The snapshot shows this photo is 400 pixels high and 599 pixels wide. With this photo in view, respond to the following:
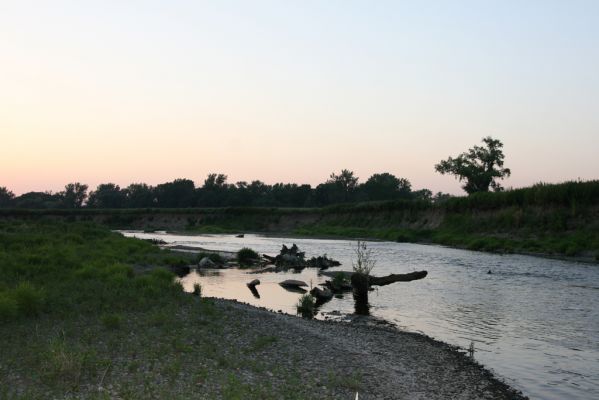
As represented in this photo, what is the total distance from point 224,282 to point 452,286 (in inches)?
621

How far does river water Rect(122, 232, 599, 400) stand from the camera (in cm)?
1681

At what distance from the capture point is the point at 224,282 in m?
36.5

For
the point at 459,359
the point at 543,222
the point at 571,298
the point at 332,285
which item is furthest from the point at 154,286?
the point at 543,222

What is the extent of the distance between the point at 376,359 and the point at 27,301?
1288cm

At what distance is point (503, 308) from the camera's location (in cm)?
2703

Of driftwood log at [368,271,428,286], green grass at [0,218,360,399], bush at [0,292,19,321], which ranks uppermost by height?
driftwood log at [368,271,428,286]

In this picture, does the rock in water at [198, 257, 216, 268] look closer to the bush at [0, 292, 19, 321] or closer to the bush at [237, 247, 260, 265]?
the bush at [237, 247, 260, 265]

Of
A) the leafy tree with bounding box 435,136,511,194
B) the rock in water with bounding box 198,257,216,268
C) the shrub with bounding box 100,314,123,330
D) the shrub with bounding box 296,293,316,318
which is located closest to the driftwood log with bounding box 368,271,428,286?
the shrub with bounding box 296,293,316,318

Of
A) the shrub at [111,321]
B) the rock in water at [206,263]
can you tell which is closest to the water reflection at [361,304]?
the shrub at [111,321]

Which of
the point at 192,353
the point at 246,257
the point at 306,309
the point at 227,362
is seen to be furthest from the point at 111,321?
the point at 246,257

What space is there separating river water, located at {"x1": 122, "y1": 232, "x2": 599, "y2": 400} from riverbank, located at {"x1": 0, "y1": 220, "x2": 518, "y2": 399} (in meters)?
1.93

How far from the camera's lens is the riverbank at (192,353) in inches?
491

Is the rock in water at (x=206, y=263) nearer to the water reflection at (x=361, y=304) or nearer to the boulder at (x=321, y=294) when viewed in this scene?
the boulder at (x=321, y=294)

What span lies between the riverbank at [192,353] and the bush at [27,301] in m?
0.04
